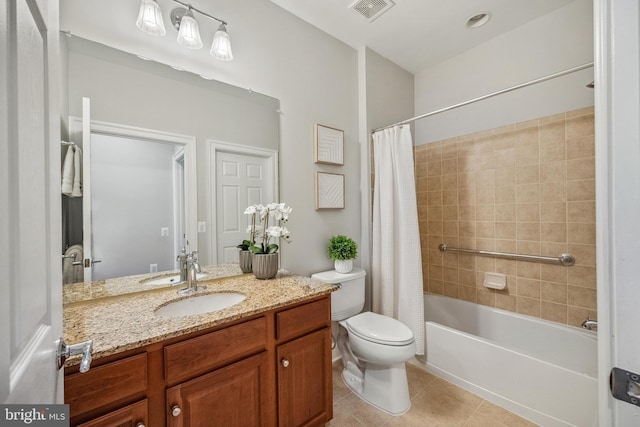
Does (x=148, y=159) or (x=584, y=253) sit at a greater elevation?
(x=148, y=159)

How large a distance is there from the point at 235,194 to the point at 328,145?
0.85 meters

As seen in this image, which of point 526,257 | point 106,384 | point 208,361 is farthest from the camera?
point 526,257

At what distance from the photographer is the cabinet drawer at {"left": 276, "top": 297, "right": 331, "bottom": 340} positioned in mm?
1219

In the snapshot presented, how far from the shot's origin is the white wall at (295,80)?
143 cm

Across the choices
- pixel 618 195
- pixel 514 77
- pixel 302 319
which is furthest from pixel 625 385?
pixel 514 77

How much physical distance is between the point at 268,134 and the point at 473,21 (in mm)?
1818

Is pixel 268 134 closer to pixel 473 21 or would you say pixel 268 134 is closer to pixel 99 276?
pixel 99 276

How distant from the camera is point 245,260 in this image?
160 centimetres

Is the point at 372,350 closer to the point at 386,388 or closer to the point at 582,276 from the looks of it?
the point at 386,388

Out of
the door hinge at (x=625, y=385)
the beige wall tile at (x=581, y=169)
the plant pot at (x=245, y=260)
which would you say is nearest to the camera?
the door hinge at (x=625, y=385)

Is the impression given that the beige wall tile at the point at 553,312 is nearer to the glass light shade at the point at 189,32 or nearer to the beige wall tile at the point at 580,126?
the beige wall tile at the point at 580,126

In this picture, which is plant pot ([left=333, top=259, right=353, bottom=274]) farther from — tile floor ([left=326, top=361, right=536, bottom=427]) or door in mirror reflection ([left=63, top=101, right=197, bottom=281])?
door in mirror reflection ([left=63, top=101, right=197, bottom=281])

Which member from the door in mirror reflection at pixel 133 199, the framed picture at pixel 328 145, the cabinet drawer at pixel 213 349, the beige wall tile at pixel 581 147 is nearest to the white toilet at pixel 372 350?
the cabinet drawer at pixel 213 349

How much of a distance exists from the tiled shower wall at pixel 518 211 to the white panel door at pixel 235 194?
1.76m
